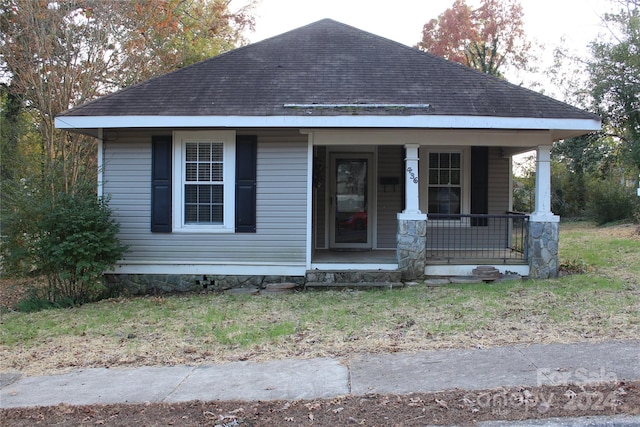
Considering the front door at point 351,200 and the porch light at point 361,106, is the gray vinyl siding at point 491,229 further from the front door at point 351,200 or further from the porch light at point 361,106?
the porch light at point 361,106

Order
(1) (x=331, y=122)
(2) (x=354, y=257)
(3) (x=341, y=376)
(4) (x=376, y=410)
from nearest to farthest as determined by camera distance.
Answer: (4) (x=376, y=410) → (3) (x=341, y=376) → (1) (x=331, y=122) → (2) (x=354, y=257)

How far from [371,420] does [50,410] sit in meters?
2.52

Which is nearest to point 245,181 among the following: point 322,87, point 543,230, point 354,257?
point 322,87

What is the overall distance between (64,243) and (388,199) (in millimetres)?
6314

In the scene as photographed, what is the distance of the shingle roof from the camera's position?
8898mm

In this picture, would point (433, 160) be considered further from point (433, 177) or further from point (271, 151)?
point (271, 151)

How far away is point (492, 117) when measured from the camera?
8.70 m

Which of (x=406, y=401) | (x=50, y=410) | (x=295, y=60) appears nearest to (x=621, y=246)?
(x=295, y=60)

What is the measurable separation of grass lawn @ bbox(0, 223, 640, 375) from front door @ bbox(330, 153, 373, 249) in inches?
111

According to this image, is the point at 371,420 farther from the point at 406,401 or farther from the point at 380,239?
the point at 380,239

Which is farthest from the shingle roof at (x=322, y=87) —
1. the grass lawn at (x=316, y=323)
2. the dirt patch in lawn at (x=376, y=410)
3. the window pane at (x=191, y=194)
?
the dirt patch in lawn at (x=376, y=410)

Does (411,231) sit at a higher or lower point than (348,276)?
higher

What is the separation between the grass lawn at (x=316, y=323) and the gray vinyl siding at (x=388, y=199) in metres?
2.78

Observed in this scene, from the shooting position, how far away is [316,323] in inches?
262
